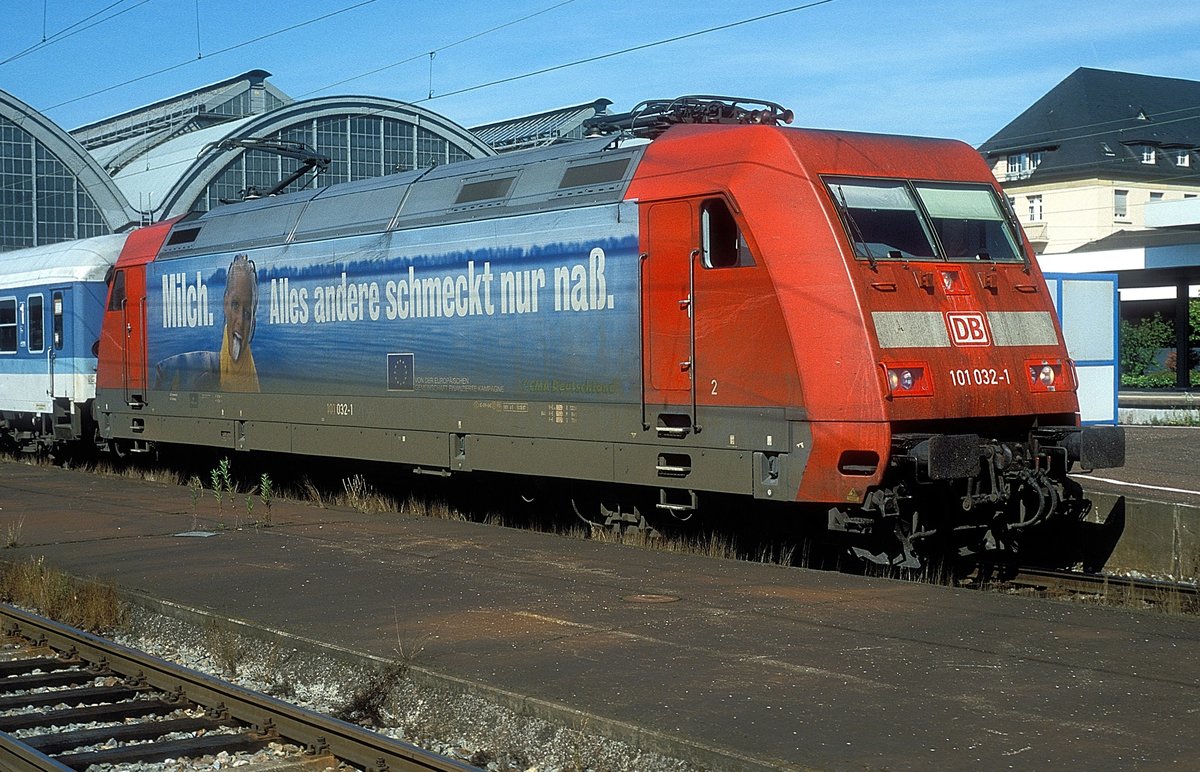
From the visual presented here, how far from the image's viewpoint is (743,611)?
28.9 ft

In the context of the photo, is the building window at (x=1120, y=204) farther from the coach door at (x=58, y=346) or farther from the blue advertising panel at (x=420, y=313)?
the blue advertising panel at (x=420, y=313)

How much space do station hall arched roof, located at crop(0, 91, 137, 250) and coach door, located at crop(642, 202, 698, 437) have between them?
45.2 meters

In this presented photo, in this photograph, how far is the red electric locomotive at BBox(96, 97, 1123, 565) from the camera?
33.2 ft

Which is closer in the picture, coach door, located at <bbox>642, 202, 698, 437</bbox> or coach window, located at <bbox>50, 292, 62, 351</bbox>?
coach door, located at <bbox>642, 202, 698, 437</bbox>

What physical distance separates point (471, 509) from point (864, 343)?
20.1ft

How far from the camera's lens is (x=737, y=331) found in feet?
34.8

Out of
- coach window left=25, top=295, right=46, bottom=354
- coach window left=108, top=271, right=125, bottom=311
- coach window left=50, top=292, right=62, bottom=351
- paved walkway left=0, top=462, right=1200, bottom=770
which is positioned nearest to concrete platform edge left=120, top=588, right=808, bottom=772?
paved walkway left=0, top=462, right=1200, bottom=770

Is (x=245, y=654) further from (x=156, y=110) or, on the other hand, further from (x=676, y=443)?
(x=156, y=110)

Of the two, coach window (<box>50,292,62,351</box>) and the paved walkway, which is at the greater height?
coach window (<box>50,292,62,351</box>)

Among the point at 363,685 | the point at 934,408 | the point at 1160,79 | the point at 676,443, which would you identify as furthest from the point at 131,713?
the point at 1160,79

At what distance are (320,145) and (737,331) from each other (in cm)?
4417

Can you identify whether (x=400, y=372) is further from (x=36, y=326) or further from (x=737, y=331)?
(x=36, y=326)

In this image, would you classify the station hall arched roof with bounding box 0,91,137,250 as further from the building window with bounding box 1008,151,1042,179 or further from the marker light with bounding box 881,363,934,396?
the marker light with bounding box 881,363,934,396

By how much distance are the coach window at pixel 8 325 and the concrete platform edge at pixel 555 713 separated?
53.4 feet
